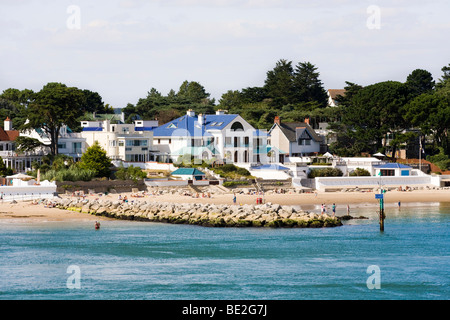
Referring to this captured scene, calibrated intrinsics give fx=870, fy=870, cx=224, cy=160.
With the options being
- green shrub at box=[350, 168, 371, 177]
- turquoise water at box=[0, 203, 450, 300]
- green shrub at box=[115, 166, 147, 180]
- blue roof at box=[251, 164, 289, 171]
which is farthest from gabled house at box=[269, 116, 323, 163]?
turquoise water at box=[0, 203, 450, 300]

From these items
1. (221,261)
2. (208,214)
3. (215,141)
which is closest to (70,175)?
(208,214)

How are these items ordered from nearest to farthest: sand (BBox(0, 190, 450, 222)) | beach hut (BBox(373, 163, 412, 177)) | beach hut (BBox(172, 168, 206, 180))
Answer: sand (BBox(0, 190, 450, 222))
beach hut (BBox(172, 168, 206, 180))
beach hut (BBox(373, 163, 412, 177))

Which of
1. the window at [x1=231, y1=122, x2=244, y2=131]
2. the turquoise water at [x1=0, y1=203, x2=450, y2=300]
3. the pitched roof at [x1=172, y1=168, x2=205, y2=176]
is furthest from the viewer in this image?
the window at [x1=231, y1=122, x2=244, y2=131]

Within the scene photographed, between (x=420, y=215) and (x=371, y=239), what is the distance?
13884 mm

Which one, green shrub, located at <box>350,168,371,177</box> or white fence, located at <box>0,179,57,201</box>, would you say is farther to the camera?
green shrub, located at <box>350,168,371,177</box>

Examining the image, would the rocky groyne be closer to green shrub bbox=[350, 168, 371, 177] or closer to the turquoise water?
the turquoise water

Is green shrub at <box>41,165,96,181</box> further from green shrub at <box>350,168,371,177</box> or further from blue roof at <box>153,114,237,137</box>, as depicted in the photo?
green shrub at <box>350,168,371,177</box>

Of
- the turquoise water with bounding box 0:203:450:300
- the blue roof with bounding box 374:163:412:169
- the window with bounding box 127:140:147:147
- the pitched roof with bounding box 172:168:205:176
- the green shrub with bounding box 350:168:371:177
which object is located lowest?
the turquoise water with bounding box 0:203:450:300

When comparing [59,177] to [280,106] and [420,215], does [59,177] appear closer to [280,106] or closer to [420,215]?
[420,215]

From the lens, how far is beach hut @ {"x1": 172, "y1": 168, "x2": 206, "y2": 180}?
84750 mm

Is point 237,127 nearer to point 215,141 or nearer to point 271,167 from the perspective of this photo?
point 215,141

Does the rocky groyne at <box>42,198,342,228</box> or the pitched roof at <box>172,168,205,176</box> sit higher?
the pitched roof at <box>172,168,205,176</box>

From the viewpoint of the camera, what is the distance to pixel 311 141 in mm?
104938

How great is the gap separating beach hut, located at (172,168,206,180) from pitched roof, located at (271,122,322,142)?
19.2 metres
